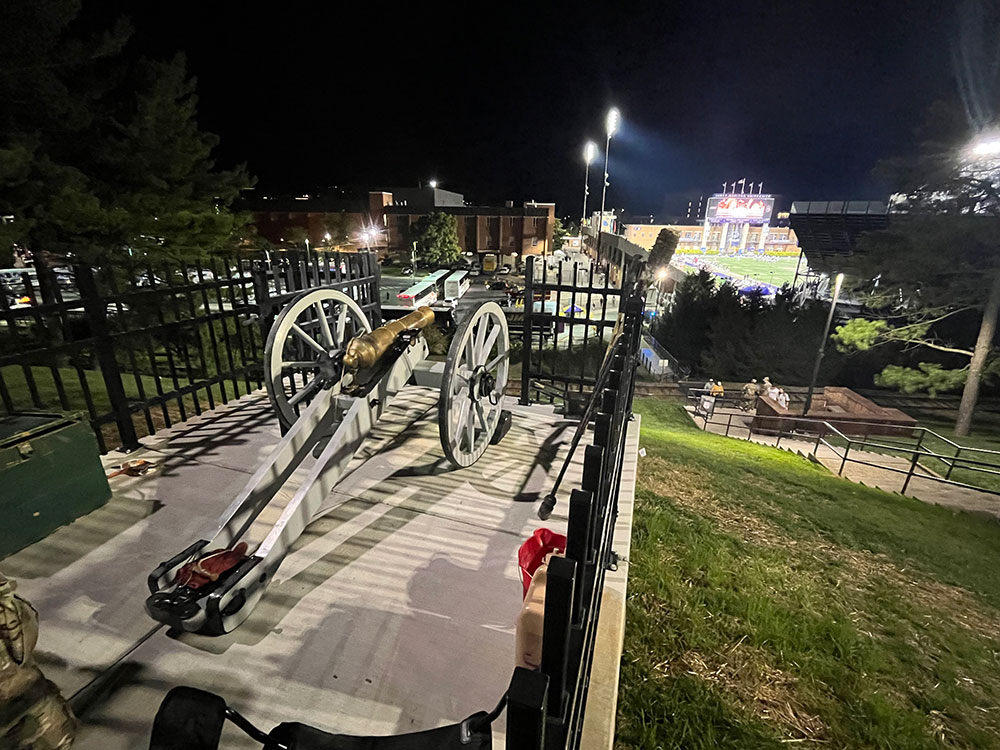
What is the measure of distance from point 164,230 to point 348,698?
493 inches

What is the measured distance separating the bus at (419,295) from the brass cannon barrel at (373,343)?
70.9 ft

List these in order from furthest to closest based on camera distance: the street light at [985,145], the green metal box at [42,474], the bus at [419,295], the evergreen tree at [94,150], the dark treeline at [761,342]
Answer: the bus at [419,295], the dark treeline at [761,342], the street light at [985,145], the evergreen tree at [94,150], the green metal box at [42,474]

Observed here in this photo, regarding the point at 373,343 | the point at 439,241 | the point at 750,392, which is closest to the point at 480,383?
the point at 373,343

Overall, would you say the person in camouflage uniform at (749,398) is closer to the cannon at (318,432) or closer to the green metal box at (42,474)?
the cannon at (318,432)

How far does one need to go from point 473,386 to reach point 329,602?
1.97 metres

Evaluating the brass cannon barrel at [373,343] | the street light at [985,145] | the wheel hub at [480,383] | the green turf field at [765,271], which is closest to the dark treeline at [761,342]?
the street light at [985,145]

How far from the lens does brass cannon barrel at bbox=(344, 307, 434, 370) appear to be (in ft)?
11.4

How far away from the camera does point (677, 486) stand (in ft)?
18.1

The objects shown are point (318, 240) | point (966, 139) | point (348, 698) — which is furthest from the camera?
point (318, 240)

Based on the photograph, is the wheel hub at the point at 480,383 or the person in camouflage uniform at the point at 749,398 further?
the person in camouflage uniform at the point at 749,398

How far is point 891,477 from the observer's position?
Result: 1031 cm

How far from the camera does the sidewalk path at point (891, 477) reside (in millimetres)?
9031

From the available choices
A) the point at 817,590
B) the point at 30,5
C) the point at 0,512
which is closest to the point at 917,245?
the point at 817,590

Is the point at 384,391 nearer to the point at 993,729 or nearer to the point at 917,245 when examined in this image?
the point at 993,729
